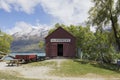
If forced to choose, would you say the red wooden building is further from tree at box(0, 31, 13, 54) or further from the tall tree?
tree at box(0, 31, 13, 54)

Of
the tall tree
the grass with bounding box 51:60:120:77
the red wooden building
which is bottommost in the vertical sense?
the grass with bounding box 51:60:120:77

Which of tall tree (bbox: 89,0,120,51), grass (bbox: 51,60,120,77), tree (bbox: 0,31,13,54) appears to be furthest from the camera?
→ tree (bbox: 0,31,13,54)

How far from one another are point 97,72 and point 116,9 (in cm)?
1776

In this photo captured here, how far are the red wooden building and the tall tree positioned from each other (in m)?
5.26

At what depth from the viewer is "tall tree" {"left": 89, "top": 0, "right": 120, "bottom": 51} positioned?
53594 mm

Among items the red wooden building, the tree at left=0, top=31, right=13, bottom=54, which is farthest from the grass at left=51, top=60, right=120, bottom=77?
the tree at left=0, top=31, right=13, bottom=54

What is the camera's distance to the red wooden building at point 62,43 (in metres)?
57.5

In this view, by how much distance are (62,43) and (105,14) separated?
31.9 feet

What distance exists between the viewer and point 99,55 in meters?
84.6

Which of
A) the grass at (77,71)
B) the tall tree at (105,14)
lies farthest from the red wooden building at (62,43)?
the grass at (77,71)

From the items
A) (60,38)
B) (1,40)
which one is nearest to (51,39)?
(60,38)

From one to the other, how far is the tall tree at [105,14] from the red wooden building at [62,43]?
526 cm

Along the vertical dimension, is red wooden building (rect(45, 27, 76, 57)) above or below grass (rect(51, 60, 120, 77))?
above

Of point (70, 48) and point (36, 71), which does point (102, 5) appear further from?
point (36, 71)
